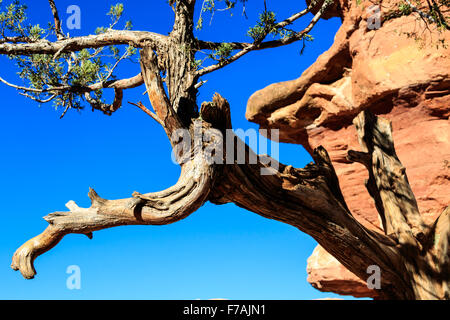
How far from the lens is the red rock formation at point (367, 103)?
47.8 ft

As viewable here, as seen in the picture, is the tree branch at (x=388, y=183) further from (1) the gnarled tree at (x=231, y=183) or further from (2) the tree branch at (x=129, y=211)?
(2) the tree branch at (x=129, y=211)

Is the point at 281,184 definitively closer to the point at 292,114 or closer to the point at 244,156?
the point at 244,156

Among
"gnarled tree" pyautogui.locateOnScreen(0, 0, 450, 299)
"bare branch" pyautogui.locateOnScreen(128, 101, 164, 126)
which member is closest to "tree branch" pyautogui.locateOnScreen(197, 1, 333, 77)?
"gnarled tree" pyautogui.locateOnScreen(0, 0, 450, 299)

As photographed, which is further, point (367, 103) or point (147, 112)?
point (367, 103)

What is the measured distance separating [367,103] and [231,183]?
10467 millimetres

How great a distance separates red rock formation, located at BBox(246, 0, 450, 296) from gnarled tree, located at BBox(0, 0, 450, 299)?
470cm

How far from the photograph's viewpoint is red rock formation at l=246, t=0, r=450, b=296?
1455 centimetres

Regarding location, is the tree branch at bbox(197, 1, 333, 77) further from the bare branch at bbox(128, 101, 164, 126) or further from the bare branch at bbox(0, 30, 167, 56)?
the bare branch at bbox(128, 101, 164, 126)

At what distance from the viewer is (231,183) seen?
23.9 ft

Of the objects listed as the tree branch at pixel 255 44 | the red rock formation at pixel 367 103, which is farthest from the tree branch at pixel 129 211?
the red rock formation at pixel 367 103

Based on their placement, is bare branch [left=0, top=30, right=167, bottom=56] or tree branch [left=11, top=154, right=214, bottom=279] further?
bare branch [left=0, top=30, right=167, bottom=56]

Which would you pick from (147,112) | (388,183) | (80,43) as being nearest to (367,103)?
(388,183)

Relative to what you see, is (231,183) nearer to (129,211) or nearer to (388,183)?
(129,211)

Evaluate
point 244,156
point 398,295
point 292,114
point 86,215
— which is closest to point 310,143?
point 292,114
